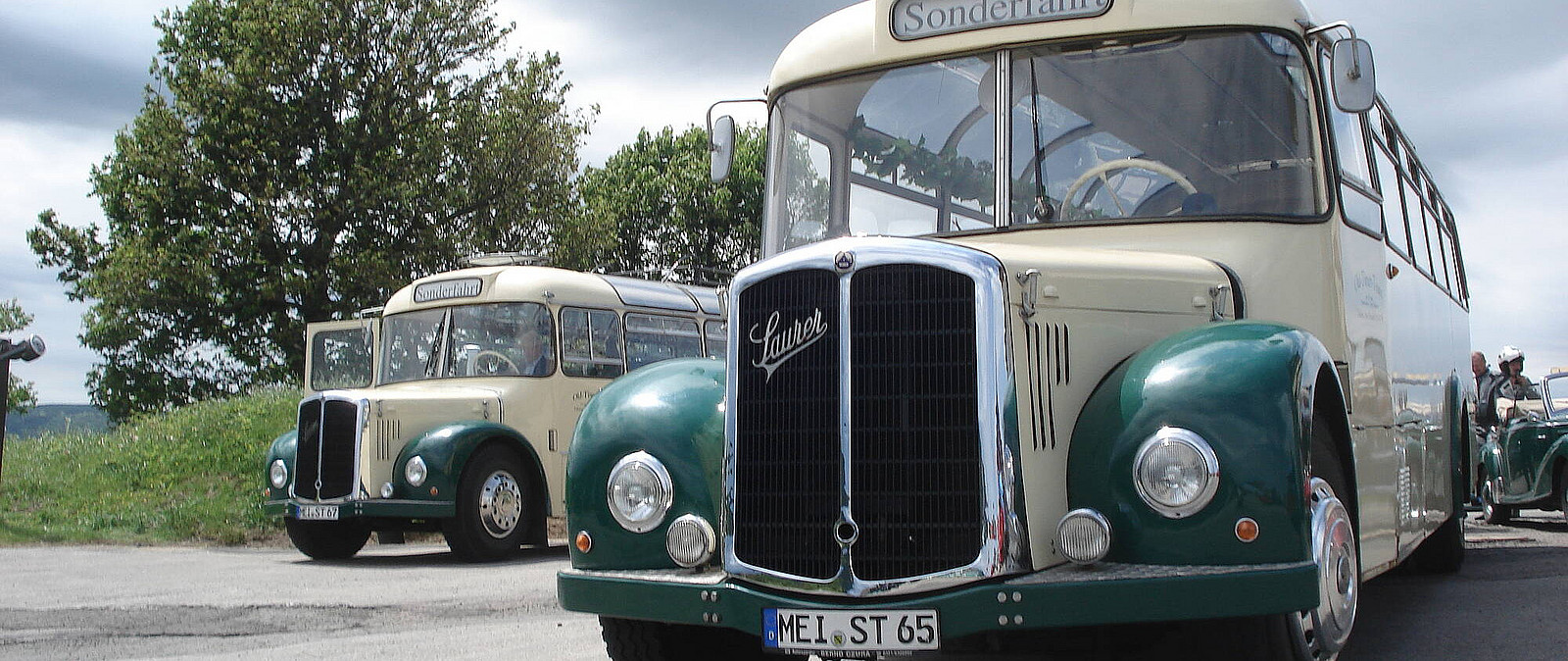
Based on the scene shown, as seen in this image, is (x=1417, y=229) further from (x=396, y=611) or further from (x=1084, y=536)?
(x=396, y=611)

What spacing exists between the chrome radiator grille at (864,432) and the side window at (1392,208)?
139 inches

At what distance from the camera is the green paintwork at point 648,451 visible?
4.85 meters

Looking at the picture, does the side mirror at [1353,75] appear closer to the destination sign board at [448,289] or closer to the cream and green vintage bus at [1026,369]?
the cream and green vintage bus at [1026,369]

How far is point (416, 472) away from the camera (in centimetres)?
1248

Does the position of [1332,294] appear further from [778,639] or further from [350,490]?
[350,490]

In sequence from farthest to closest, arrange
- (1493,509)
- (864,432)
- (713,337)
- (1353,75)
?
(713,337) < (1493,509) < (1353,75) < (864,432)

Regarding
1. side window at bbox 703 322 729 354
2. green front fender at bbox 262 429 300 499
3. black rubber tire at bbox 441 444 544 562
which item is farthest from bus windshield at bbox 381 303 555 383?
side window at bbox 703 322 729 354

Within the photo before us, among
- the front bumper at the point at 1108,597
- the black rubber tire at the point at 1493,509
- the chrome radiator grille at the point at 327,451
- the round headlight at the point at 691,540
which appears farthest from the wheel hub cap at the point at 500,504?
the black rubber tire at the point at 1493,509

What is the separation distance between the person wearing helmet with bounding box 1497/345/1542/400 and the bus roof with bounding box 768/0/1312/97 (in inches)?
435

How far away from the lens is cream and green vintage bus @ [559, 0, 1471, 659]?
14.1 feet

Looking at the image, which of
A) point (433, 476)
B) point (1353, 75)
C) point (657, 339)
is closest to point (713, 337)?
point (657, 339)

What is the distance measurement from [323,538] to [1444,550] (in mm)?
9019

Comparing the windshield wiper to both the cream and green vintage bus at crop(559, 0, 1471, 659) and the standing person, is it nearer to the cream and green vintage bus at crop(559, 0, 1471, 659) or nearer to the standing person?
the cream and green vintage bus at crop(559, 0, 1471, 659)

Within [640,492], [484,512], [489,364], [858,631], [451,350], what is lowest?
[858,631]
